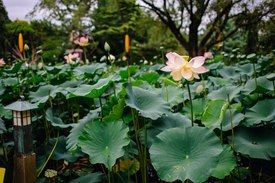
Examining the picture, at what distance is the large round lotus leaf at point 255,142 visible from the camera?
0.97 m

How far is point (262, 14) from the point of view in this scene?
6.02 meters

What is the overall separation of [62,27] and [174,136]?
12463 millimetres

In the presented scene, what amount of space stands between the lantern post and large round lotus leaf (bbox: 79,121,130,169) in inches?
7.9

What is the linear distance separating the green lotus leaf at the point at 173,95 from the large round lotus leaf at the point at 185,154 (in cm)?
33

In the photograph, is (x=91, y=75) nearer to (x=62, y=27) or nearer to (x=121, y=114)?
(x=121, y=114)

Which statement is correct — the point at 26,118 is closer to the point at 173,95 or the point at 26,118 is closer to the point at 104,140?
the point at 104,140

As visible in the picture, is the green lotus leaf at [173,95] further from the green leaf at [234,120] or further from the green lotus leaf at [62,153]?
the green lotus leaf at [62,153]

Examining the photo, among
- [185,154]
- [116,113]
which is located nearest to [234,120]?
[185,154]

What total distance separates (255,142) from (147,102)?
43 cm

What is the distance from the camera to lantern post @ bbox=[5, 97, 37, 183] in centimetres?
95

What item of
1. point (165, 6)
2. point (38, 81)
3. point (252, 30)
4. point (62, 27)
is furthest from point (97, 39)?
point (38, 81)

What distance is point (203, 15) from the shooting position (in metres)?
6.81

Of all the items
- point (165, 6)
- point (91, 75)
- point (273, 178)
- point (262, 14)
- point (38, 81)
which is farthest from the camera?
point (165, 6)

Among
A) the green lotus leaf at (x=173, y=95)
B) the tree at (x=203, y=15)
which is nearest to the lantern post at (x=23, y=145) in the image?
the green lotus leaf at (x=173, y=95)
